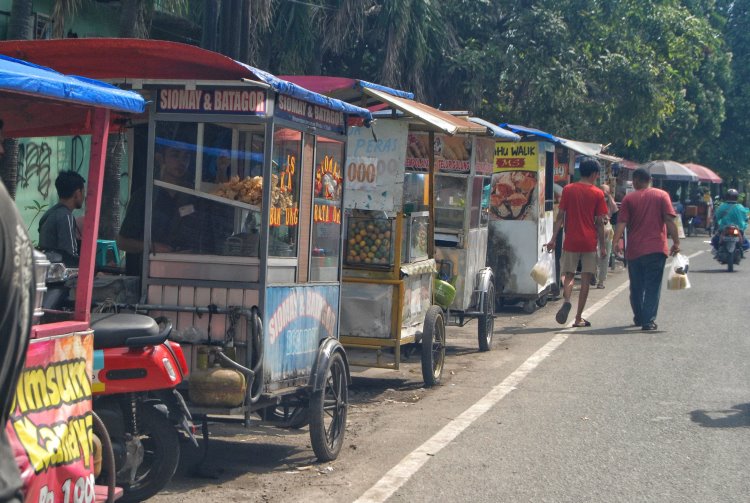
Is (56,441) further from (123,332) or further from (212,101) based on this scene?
(212,101)

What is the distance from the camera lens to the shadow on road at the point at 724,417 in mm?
7816

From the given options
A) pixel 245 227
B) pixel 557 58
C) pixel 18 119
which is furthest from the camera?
pixel 557 58

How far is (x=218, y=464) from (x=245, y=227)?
5.10 ft

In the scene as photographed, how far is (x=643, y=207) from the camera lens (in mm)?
13297

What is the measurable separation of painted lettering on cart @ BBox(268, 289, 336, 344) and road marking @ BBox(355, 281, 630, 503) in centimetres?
107

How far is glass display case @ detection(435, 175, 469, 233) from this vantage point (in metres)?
11.7

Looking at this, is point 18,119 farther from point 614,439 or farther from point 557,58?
point 557,58

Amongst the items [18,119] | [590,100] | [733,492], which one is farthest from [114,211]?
[590,100]

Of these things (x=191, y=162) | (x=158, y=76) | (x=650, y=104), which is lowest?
(x=191, y=162)

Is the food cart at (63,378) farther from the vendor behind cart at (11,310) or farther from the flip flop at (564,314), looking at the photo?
the flip flop at (564,314)

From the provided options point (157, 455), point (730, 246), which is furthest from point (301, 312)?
point (730, 246)

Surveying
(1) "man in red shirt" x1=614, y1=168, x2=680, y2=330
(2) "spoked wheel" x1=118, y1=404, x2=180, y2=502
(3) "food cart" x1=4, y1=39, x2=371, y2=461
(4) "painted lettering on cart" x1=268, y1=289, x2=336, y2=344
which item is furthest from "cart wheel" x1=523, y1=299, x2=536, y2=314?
(2) "spoked wheel" x1=118, y1=404, x2=180, y2=502

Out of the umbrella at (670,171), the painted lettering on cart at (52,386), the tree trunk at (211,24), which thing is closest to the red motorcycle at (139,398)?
the painted lettering on cart at (52,386)

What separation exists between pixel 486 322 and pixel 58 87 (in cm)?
813
